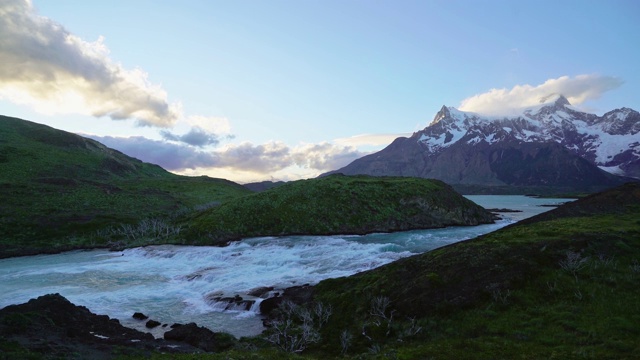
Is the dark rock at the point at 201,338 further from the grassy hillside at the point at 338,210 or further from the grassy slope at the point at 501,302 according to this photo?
the grassy hillside at the point at 338,210

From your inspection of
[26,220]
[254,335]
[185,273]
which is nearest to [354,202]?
[185,273]

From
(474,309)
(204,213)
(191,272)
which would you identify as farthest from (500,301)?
(204,213)

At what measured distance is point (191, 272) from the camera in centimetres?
5941

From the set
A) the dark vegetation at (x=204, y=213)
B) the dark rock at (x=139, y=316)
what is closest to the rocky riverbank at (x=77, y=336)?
the dark rock at (x=139, y=316)

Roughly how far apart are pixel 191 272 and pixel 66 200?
288ft

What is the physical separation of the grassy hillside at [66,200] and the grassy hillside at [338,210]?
1908 centimetres

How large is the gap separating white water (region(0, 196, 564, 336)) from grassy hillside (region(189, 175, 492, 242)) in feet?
31.4

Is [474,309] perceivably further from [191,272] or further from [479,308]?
[191,272]

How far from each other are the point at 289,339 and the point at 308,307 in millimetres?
5961

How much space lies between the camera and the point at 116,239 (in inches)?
3595

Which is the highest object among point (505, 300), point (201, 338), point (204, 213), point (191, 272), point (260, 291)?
point (204, 213)

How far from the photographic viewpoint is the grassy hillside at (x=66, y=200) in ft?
294

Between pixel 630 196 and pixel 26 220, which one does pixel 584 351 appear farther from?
pixel 26 220

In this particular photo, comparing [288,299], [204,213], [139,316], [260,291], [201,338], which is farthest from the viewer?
[204,213]
